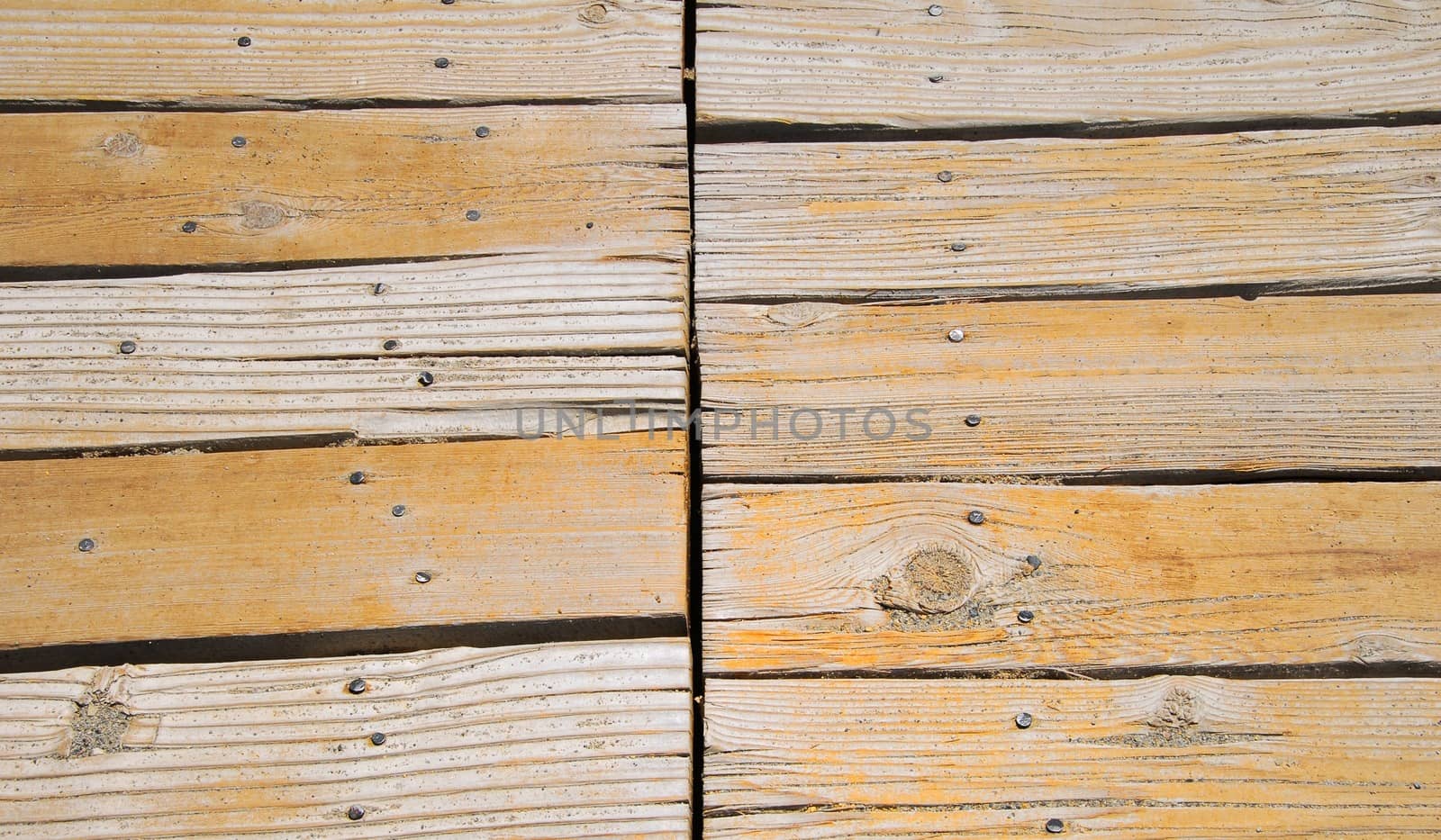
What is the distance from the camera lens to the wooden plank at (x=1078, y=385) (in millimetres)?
1615

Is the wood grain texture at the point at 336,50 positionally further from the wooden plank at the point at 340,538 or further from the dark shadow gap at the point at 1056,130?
the wooden plank at the point at 340,538

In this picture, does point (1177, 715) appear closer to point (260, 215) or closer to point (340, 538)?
point (340, 538)

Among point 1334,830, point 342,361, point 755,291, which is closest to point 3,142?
point 342,361

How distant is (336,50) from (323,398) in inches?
27.8

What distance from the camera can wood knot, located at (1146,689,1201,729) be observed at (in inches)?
58.1

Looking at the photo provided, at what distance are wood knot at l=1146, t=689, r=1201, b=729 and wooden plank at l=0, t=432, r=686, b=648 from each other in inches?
27.7

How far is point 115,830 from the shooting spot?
1436 mm

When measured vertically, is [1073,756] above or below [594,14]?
below

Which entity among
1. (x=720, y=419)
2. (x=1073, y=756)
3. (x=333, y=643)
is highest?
(x=720, y=419)

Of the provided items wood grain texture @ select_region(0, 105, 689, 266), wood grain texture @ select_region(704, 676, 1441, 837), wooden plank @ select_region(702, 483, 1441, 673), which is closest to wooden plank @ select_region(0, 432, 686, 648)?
wooden plank @ select_region(702, 483, 1441, 673)

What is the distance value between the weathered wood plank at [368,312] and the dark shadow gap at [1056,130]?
33 centimetres

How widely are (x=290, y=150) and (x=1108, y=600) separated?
5.14 feet

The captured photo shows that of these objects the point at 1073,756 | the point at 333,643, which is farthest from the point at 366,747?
the point at 1073,756

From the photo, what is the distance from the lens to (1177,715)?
4.84 feet
